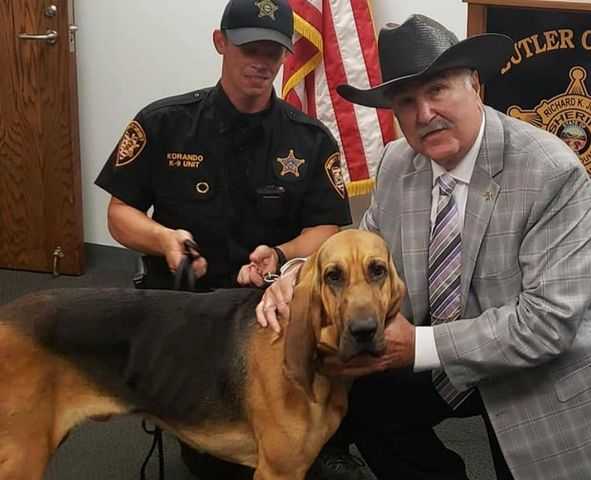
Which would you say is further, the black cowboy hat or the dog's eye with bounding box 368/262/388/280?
the black cowboy hat

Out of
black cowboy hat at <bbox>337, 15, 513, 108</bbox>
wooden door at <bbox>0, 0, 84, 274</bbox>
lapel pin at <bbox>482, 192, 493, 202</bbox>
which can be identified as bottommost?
wooden door at <bbox>0, 0, 84, 274</bbox>

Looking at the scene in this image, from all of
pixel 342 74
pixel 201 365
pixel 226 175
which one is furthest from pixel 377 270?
pixel 342 74

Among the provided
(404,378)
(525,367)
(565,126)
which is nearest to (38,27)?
(565,126)

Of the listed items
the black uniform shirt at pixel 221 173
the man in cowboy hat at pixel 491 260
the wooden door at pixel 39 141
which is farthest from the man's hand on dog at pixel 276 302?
the wooden door at pixel 39 141

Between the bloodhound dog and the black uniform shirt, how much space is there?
0.56 metres

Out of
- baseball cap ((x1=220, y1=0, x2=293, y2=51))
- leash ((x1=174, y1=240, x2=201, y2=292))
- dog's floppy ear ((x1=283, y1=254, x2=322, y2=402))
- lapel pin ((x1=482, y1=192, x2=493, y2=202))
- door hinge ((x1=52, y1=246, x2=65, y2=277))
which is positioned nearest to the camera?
dog's floppy ear ((x1=283, y1=254, x2=322, y2=402))

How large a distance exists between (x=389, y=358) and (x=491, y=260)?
31cm

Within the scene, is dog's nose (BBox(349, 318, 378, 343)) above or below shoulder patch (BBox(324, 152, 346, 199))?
below

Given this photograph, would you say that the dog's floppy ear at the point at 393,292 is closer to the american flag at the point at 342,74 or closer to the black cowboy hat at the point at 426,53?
the black cowboy hat at the point at 426,53

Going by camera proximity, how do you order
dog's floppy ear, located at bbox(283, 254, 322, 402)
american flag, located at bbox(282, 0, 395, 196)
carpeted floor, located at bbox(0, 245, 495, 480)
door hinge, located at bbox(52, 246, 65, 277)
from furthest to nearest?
door hinge, located at bbox(52, 246, 65, 277), american flag, located at bbox(282, 0, 395, 196), carpeted floor, located at bbox(0, 245, 495, 480), dog's floppy ear, located at bbox(283, 254, 322, 402)

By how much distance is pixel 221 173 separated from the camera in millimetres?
2594

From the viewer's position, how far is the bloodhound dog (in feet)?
5.97

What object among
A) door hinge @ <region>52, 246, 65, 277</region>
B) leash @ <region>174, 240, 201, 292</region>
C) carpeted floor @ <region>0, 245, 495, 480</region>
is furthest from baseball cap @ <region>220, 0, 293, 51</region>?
door hinge @ <region>52, 246, 65, 277</region>

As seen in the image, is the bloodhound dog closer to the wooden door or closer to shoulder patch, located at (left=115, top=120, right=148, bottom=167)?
shoulder patch, located at (left=115, top=120, right=148, bottom=167)
